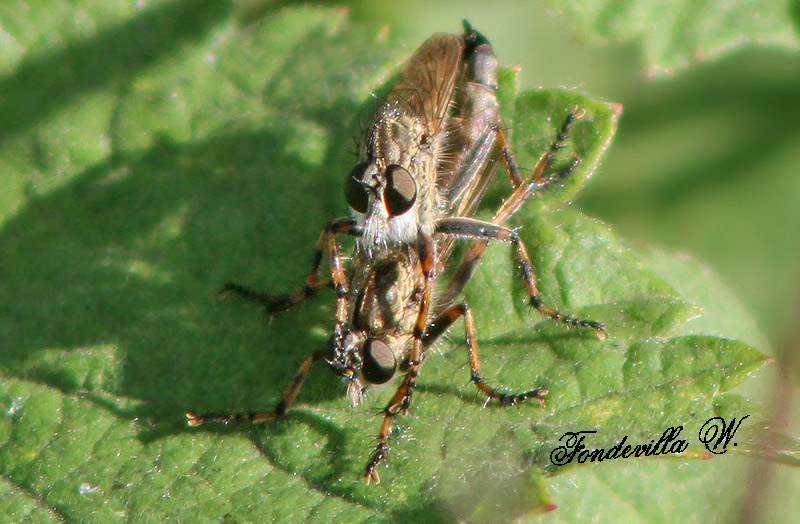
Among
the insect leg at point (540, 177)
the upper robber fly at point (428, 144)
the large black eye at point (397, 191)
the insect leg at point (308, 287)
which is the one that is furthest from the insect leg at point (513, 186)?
the insect leg at point (308, 287)

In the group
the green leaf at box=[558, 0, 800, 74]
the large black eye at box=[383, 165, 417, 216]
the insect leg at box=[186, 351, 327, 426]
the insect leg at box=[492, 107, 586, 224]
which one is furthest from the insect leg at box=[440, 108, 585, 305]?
the green leaf at box=[558, 0, 800, 74]

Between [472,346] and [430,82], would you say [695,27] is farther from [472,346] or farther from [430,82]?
[472,346]

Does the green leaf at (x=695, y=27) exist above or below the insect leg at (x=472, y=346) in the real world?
above

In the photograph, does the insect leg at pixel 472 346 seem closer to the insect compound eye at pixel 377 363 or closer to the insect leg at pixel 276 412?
the insect compound eye at pixel 377 363

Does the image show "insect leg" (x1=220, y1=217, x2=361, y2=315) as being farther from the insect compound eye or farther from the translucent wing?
the translucent wing

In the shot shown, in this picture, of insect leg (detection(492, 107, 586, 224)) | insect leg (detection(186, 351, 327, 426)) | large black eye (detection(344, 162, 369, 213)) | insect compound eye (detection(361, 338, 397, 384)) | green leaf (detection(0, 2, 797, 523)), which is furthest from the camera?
insect leg (detection(492, 107, 586, 224))
